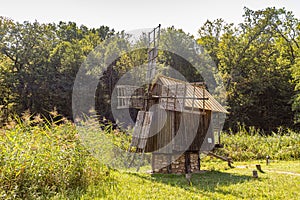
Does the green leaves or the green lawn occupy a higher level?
the green leaves

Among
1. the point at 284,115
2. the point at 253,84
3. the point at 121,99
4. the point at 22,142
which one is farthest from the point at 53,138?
the point at 284,115

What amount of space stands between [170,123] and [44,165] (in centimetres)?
574

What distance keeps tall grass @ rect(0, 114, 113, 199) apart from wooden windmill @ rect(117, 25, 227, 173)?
3.24m

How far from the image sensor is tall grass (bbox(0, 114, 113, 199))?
6586 mm

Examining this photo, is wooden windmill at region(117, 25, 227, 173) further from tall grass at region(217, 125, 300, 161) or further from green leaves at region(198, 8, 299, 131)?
green leaves at region(198, 8, 299, 131)

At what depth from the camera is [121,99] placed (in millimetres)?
12992

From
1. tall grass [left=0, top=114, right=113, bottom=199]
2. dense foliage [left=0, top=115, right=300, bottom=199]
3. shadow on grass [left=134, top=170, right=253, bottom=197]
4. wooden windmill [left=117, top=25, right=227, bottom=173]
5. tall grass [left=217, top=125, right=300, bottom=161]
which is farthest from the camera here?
tall grass [left=217, top=125, right=300, bottom=161]

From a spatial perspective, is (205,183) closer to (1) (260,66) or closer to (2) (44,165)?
(2) (44,165)

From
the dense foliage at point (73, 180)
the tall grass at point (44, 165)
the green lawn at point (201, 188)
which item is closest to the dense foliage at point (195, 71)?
the green lawn at point (201, 188)

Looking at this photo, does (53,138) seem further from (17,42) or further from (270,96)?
(270,96)

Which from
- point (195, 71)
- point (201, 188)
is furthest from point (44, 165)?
point (195, 71)

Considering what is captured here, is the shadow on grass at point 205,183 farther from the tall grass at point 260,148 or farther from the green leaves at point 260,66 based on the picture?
the green leaves at point 260,66

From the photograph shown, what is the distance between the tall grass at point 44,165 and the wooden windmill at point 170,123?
324cm

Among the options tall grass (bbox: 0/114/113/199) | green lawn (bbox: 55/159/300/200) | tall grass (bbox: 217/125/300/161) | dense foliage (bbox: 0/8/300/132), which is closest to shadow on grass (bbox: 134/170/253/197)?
green lawn (bbox: 55/159/300/200)
